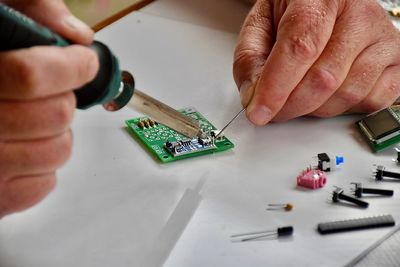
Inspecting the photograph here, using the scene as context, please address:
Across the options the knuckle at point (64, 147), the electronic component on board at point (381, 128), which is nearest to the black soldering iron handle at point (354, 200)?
the electronic component on board at point (381, 128)

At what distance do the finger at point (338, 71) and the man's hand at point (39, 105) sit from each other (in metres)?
0.38

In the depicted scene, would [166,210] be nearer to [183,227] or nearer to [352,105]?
[183,227]

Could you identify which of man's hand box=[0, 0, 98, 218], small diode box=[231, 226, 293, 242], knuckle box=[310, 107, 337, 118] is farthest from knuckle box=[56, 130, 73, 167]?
knuckle box=[310, 107, 337, 118]

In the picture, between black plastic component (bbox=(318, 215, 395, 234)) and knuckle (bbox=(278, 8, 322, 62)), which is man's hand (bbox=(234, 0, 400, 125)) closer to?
knuckle (bbox=(278, 8, 322, 62))

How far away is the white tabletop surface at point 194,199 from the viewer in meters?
0.65

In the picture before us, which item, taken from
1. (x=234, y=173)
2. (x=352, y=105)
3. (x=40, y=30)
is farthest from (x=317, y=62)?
(x=40, y=30)

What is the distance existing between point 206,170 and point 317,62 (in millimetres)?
232

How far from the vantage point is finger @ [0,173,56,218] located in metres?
0.61

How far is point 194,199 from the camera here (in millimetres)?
729

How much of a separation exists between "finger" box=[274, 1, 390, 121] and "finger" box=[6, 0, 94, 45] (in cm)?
38

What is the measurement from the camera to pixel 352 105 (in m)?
0.90

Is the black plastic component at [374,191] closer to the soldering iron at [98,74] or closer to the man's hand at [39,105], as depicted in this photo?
the soldering iron at [98,74]

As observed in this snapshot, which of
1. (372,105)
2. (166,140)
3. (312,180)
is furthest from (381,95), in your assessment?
(166,140)

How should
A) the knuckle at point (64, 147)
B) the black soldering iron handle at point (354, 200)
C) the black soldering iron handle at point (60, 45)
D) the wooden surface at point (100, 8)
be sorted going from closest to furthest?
the black soldering iron handle at point (60, 45)
the knuckle at point (64, 147)
the black soldering iron handle at point (354, 200)
the wooden surface at point (100, 8)
